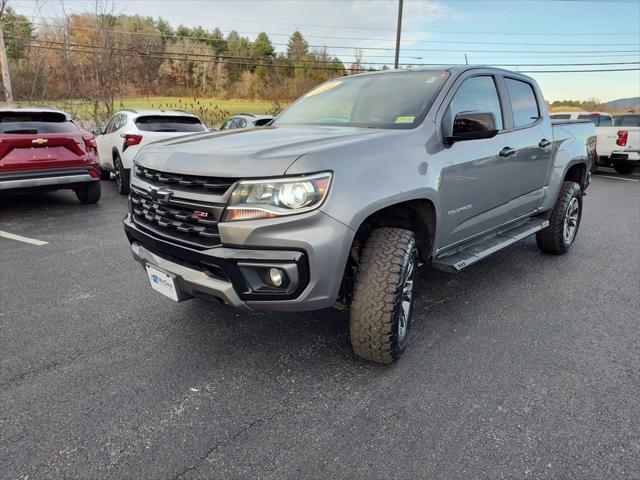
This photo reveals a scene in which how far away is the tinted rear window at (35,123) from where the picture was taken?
6.14 m

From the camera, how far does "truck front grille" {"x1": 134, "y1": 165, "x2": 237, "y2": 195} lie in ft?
7.21

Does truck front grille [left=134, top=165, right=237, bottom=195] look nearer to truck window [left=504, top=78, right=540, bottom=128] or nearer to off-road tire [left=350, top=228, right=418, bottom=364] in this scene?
off-road tire [left=350, top=228, right=418, bottom=364]

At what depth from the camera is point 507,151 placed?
3523mm

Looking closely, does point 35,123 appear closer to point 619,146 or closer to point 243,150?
point 243,150

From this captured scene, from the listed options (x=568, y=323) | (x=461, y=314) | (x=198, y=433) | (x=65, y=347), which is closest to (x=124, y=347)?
(x=65, y=347)

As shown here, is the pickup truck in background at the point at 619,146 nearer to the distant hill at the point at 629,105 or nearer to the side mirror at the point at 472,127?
the side mirror at the point at 472,127

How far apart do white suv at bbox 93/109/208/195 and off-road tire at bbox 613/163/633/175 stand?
1236 centimetres

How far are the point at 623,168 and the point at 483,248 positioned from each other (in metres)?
13.1

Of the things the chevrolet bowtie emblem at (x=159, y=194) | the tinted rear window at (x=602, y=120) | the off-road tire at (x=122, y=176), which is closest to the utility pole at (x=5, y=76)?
the off-road tire at (x=122, y=176)

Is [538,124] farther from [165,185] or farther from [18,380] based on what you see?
[18,380]

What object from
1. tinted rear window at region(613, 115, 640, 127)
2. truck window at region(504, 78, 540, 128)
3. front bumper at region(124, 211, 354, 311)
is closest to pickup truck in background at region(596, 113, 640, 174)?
tinted rear window at region(613, 115, 640, 127)

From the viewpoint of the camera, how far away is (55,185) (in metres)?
6.42

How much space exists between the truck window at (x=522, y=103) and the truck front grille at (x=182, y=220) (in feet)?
9.68

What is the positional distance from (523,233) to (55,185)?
20.8 ft
